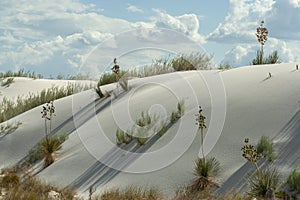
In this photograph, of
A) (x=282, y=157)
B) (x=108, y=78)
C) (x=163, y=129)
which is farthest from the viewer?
(x=108, y=78)

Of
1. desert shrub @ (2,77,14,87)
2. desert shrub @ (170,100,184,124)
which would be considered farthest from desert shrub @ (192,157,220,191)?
desert shrub @ (2,77,14,87)

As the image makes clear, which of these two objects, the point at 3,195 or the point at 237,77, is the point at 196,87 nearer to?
the point at 237,77

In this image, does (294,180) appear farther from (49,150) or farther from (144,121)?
(49,150)

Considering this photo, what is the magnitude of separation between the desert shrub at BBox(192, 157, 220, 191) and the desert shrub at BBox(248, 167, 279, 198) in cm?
61

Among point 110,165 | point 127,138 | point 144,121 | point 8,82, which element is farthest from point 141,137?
point 8,82

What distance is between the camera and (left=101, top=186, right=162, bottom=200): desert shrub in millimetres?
6148

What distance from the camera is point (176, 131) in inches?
320

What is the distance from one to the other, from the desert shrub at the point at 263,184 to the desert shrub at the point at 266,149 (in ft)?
1.58

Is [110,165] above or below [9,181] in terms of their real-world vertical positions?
above

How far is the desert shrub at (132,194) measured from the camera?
20.2ft

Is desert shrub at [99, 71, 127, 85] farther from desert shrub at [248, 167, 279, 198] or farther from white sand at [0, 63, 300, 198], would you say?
desert shrub at [248, 167, 279, 198]

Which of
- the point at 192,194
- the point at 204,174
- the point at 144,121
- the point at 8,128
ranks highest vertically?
the point at 144,121

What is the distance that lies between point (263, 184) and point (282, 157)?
1059 millimetres

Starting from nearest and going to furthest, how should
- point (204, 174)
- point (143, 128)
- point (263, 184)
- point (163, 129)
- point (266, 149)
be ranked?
1. point (263, 184)
2. point (204, 174)
3. point (266, 149)
4. point (163, 129)
5. point (143, 128)
